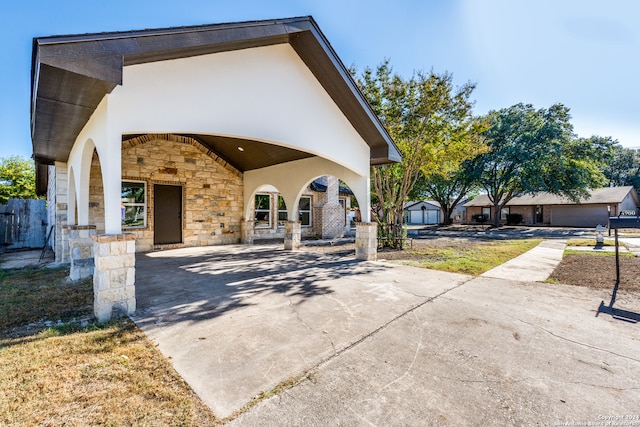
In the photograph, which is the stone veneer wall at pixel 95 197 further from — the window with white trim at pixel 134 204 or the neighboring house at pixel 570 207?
the neighboring house at pixel 570 207

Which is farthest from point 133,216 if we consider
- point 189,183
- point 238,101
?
point 238,101

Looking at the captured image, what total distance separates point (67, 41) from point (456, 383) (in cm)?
546

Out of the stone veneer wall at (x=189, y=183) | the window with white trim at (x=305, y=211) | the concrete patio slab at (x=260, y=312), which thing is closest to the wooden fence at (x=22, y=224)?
the stone veneer wall at (x=189, y=183)

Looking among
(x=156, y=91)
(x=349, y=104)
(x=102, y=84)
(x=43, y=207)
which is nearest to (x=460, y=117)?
(x=349, y=104)

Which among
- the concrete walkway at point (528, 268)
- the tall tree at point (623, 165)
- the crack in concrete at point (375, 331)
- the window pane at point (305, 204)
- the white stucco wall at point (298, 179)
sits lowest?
the concrete walkway at point (528, 268)

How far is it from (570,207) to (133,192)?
131 ft

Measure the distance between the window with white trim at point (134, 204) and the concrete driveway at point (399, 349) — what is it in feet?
18.2

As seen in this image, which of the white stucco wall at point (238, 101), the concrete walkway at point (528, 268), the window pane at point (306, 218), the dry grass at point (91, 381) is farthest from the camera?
the window pane at point (306, 218)

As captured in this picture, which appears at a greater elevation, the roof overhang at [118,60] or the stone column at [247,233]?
the roof overhang at [118,60]

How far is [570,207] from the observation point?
3058 cm

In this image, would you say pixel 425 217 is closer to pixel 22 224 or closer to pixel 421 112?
pixel 421 112

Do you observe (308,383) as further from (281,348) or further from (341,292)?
(341,292)

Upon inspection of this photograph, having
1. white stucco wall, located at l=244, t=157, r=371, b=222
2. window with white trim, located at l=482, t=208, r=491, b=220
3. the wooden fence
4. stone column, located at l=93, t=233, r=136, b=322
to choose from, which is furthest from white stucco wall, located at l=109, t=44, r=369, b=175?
window with white trim, located at l=482, t=208, r=491, b=220

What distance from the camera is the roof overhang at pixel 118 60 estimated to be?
3354 millimetres
